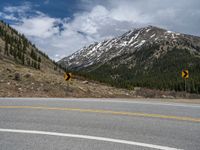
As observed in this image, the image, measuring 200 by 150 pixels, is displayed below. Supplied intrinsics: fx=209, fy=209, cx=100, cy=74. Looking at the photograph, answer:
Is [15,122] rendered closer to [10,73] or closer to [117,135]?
[117,135]

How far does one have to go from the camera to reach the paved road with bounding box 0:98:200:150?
450cm

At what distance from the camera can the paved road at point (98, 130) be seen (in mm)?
4504

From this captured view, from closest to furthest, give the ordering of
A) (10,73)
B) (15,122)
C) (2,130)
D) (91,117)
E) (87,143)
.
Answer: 1. (87,143)
2. (2,130)
3. (15,122)
4. (91,117)
5. (10,73)

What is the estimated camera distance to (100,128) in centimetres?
573

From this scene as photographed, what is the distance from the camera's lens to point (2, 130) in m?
5.55

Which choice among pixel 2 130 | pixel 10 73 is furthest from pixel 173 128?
pixel 10 73

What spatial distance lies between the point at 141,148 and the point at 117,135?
93cm

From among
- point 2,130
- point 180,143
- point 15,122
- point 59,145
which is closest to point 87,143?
point 59,145

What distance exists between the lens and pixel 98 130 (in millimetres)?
5555

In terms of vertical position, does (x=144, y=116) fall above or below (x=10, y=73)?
below

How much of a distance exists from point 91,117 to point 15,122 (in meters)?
2.39

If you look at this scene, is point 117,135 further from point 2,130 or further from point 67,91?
point 67,91

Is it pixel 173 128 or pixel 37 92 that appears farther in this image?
pixel 37 92

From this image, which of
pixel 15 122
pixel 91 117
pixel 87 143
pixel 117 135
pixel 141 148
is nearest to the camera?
pixel 141 148
